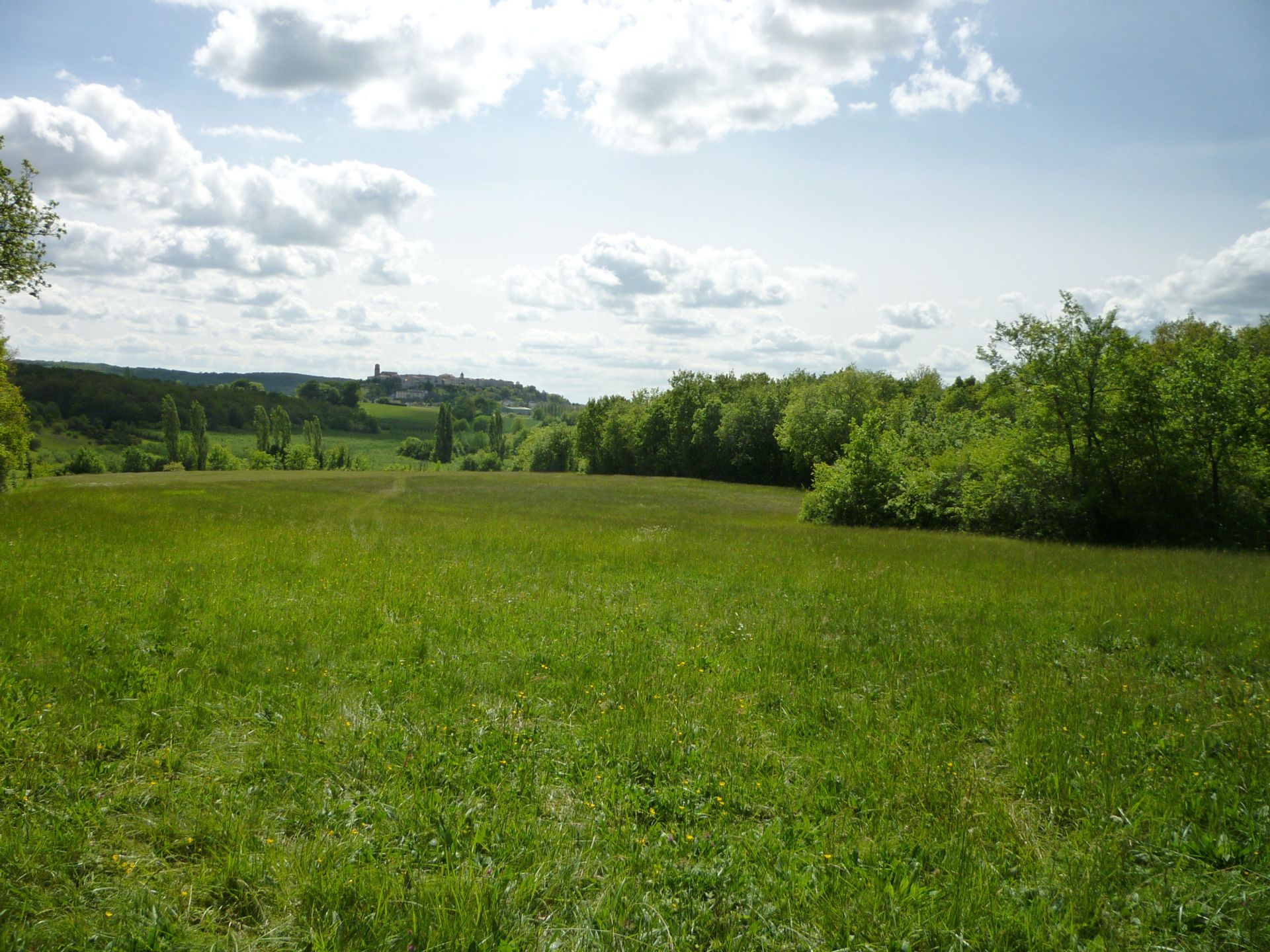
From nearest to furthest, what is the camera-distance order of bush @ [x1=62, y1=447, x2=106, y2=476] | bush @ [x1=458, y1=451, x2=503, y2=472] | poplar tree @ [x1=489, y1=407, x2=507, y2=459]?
bush @ [x1=62, y1=447, x2=106, y2=476] < bush @ [x1=458, y1=451, x2=503, y2=472] < poplar tree @ [x1=489, y1=407, x2=507, y2=459]

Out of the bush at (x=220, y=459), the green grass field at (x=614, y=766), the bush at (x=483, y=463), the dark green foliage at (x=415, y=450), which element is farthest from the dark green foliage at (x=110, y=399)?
the green grass field at (x=614, y=766)

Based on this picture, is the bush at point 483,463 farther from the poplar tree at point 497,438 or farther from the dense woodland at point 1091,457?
the dense woodland at point 1091,457

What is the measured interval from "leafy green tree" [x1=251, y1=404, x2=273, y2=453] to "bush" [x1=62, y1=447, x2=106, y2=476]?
127ft

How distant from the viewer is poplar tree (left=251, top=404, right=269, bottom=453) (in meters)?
136

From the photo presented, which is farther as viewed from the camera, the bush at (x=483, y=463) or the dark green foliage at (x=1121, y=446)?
the bush at (x=483, y=463)

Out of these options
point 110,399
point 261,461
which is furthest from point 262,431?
point 261,461

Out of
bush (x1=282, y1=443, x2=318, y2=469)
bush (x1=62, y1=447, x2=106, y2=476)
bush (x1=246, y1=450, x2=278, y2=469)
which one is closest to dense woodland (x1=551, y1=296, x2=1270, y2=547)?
bush (x1=246, y1=450, x2=278, y2=469)

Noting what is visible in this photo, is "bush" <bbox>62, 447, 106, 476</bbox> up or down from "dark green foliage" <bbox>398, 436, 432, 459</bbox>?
down

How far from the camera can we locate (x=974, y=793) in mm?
5688

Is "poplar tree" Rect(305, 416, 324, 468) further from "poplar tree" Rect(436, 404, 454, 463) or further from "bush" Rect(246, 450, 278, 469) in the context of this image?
"bush" Rect(246, 450, 278, 469)

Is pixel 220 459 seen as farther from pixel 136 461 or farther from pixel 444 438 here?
pixel 444 438

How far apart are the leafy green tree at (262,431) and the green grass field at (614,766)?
139458 mm

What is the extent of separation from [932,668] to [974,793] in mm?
3655

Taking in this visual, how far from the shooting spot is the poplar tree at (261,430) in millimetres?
136375
